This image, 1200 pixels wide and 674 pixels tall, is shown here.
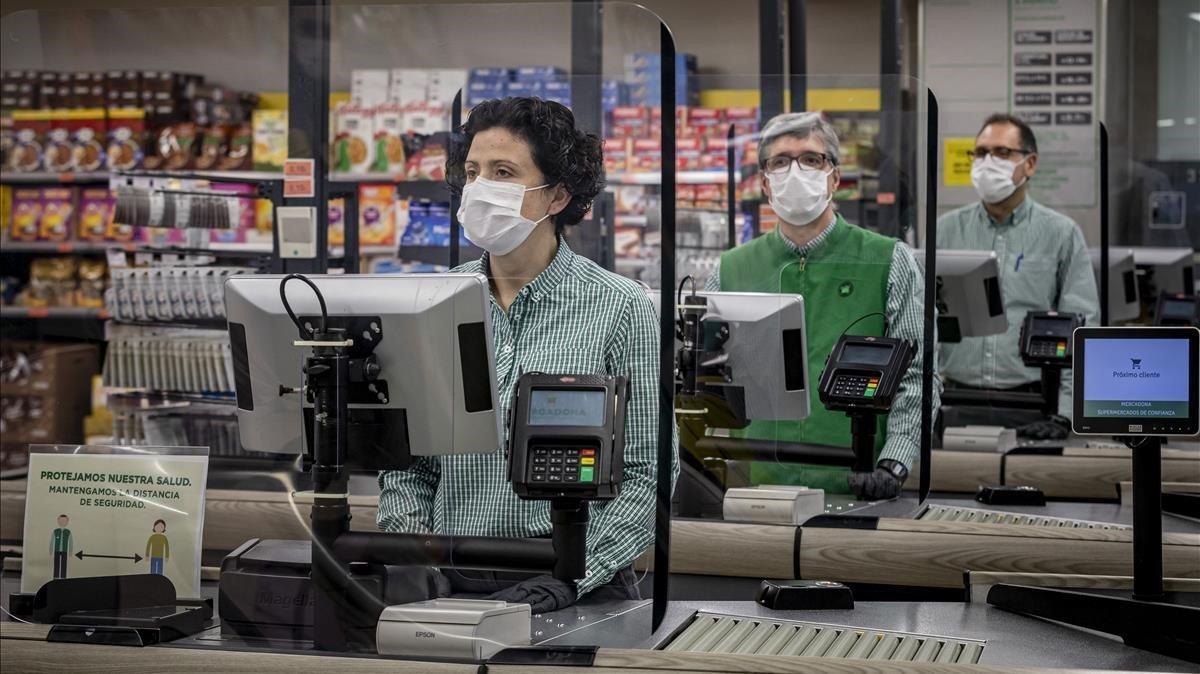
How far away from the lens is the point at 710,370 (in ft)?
11.3

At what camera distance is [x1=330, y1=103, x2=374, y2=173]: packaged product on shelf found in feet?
16.8

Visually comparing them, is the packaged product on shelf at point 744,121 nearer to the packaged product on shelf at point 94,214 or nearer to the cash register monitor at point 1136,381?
the cash register monitor at point 1136,381

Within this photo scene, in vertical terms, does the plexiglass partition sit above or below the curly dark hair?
below

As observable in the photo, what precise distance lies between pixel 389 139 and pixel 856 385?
2.27m

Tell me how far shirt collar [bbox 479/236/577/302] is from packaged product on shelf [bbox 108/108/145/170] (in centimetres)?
322

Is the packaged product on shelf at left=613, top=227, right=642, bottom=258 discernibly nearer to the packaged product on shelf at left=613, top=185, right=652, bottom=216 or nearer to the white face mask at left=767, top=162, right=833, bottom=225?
the packaged product on shelf at left=613, top=185, right=652, bottom=216

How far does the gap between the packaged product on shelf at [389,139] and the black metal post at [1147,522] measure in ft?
9.13

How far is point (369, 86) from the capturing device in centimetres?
494

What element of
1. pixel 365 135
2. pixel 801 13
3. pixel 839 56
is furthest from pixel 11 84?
pixel 839 56

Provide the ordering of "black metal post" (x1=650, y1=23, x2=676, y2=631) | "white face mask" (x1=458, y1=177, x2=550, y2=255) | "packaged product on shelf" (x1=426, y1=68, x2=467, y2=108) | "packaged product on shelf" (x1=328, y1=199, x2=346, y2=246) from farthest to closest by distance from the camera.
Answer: "packaged product on shelf" (x1=328, y1=199, x2=346, y2=246)
"packaged product on shelf" (x1=426, y1=68, x2=467, y2=108)
"white face mask" (x1=458, y1=177, x2=550, y2=255)
"black metal post" (x1=650, y1=23, x2=676, y2=631)

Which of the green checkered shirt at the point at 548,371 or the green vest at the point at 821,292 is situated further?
the green vest at the point at 821,292

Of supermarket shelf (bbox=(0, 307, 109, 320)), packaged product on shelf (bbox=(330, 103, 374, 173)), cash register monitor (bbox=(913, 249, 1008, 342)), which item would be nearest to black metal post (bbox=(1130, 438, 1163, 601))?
cash register monitor (bbox=(913, 249, 1008, 342))

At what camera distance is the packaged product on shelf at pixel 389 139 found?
4824mm

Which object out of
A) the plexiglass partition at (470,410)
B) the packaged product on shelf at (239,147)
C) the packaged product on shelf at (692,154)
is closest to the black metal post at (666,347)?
the plexiglass partition at (470,410)
